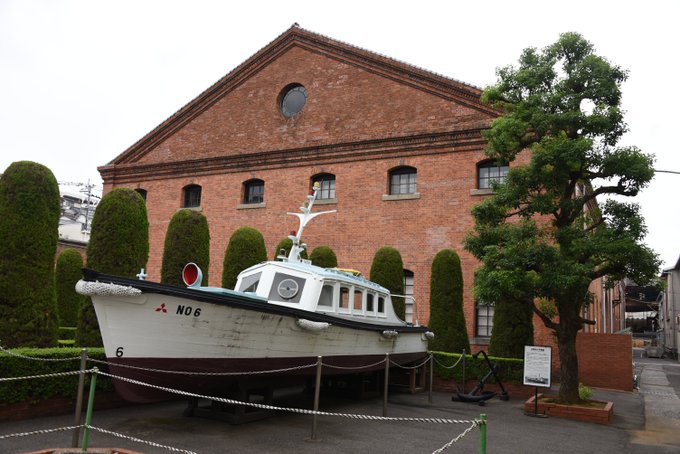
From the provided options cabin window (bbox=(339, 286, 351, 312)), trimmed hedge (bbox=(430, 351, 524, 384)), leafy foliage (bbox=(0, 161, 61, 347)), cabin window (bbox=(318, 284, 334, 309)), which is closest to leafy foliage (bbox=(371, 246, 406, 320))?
trimmed hedge (bbox=(430, 351, 524, 384))

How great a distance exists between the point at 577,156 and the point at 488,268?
2902 mm

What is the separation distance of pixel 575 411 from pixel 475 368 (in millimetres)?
3662

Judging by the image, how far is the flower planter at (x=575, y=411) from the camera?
10.9m

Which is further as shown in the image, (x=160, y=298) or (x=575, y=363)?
(x=575, y=363)

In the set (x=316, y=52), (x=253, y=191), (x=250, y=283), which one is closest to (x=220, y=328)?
A: (x=250, y=283)

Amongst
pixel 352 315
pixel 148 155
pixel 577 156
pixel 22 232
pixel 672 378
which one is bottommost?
pixel 672 378

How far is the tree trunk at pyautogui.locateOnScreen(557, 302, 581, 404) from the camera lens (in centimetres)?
1167

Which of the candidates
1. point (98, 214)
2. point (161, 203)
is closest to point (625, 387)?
point (98, 214)

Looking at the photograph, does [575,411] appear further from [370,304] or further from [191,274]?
[191,274]

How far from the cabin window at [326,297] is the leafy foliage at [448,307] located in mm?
5957

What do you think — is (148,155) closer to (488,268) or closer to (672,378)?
(488,268)

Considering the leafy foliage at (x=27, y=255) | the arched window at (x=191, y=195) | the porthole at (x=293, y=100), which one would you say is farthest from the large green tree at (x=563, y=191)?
the arched window at (x=191, y=195)

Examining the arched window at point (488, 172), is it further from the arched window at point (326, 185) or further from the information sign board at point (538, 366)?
the information sign board at point (538, 366)

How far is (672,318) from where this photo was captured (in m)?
43.7
